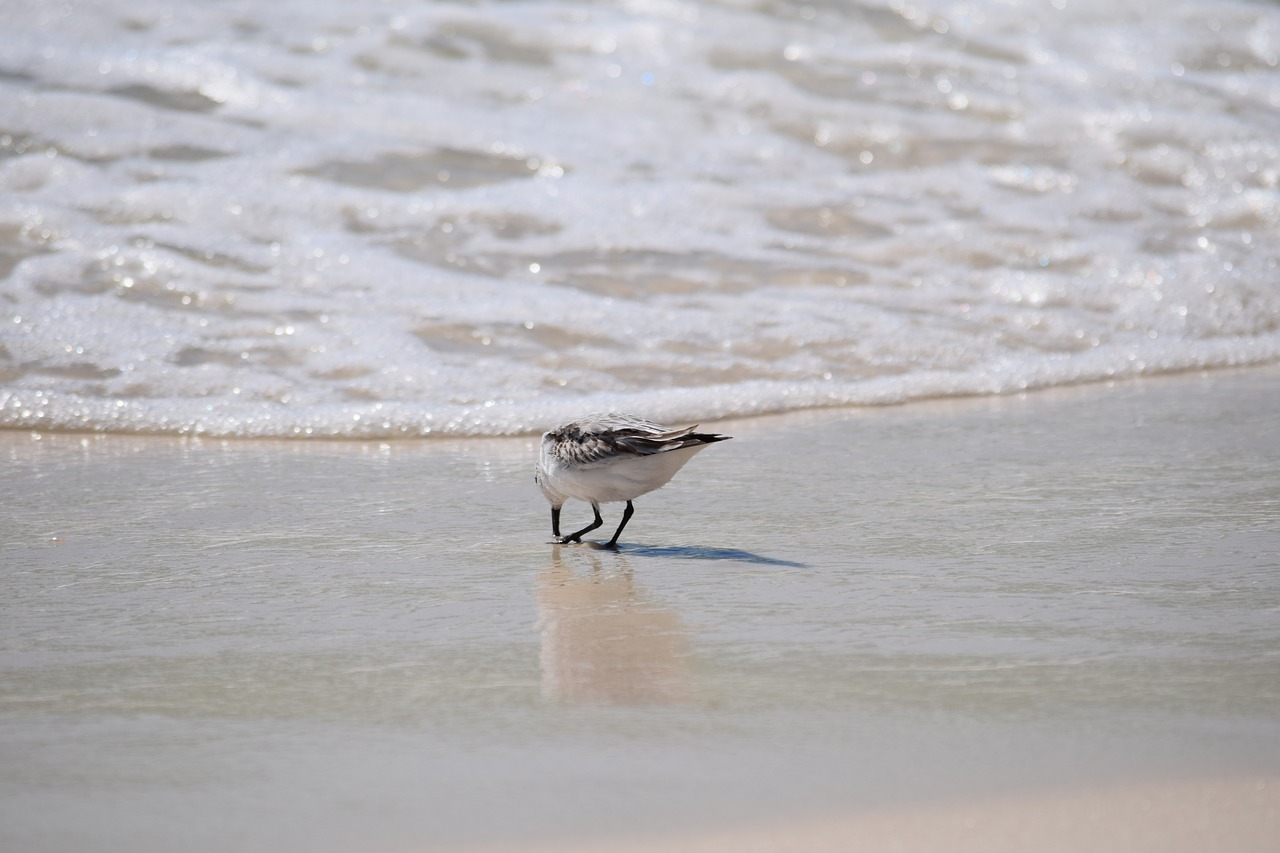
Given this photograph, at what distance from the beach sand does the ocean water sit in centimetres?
111

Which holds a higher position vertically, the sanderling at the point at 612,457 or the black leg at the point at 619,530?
the sanderling at the point at 612,457

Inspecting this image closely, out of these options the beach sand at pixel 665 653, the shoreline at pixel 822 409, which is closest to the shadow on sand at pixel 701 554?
the beach sand at pixel 665 653

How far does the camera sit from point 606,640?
330 cm

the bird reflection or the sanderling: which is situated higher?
the sanderling

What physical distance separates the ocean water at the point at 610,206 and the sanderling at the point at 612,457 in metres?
1.58

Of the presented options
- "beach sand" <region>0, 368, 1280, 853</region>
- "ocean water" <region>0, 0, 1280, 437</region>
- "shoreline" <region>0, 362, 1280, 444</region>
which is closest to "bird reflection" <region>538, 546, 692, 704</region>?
"beach sand" <region>0, 368, 1280, 853</region>

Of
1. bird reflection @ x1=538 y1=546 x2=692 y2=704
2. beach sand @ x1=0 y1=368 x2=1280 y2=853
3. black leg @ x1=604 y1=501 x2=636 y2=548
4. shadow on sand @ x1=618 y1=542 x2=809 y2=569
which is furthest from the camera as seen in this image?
black leg @ x1=604 y1=501 x2=636 y2=548

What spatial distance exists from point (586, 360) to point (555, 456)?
2.37 metres

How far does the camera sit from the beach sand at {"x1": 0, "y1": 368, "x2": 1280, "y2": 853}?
2.40 m

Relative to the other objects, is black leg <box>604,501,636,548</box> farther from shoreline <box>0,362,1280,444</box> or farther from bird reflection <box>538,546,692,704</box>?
shoreline <box>0,362,1280,444</box>

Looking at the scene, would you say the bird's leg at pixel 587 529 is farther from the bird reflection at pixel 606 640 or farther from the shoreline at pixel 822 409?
the shoreline at pixel 822 409

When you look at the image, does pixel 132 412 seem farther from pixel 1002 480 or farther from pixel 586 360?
pixel 1002 480

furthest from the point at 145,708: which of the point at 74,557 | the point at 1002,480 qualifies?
the point at 1002,480

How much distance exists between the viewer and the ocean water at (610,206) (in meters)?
6.36
